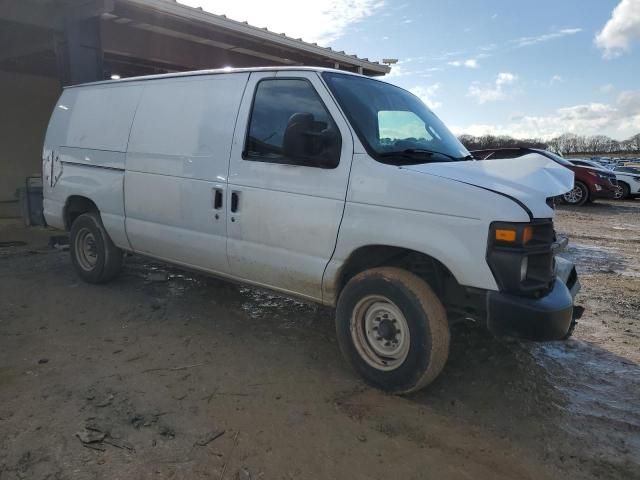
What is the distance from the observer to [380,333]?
3.41m

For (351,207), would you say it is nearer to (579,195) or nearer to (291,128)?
(291,128)

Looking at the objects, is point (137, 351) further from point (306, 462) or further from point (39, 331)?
point (306, 462)

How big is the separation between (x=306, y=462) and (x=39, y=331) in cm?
303

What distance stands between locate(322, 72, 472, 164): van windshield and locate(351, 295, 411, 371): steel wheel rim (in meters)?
1.00

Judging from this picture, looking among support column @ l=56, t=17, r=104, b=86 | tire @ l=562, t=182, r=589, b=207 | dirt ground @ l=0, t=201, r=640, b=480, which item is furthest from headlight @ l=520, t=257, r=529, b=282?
tire @ l=562, t=182, r=589, b=207

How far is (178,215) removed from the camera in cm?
451

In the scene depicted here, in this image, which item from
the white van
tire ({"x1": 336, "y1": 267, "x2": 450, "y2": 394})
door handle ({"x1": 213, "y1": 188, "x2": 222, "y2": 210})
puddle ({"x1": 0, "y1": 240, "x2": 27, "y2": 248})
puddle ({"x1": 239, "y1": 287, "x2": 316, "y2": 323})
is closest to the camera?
the white van

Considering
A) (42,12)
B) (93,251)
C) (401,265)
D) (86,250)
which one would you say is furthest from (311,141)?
(42,12)

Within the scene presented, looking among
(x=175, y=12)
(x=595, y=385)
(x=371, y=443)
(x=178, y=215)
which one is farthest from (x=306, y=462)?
(x=175, y=12)

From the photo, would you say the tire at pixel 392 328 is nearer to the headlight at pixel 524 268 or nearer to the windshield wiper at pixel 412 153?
the headlight at pixel 524 268

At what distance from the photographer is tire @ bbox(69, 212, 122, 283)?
5.48 meters

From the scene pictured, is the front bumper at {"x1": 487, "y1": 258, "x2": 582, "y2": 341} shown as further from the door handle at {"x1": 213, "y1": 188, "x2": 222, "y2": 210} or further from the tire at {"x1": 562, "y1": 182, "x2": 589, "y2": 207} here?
the tire at {"x1": 562, "y1": 182, "x2": 589, "y2": 207}

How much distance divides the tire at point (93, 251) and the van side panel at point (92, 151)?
0.20 metres

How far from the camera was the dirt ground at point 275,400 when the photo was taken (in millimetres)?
2652
